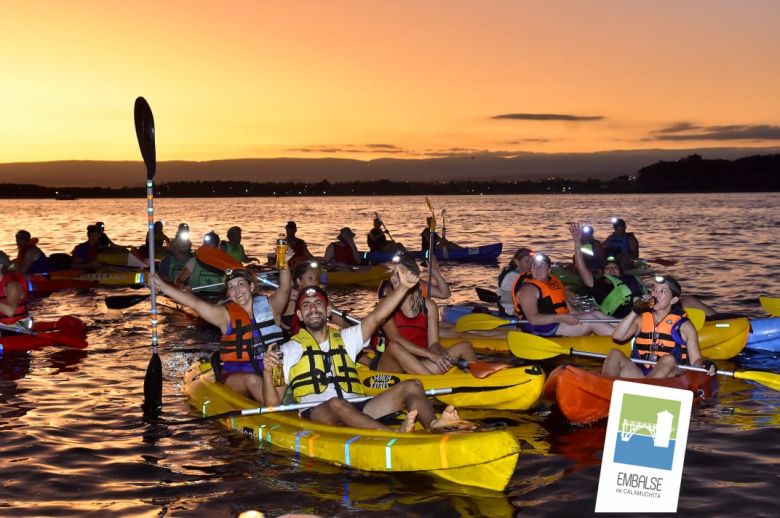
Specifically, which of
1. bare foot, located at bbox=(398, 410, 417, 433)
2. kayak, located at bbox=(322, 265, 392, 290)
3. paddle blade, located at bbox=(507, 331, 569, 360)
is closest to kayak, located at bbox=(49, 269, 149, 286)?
kayak, located at bbox=(322, 265, 392, 290)

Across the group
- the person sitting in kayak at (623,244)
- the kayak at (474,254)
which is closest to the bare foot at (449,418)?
the person sitting in kayak at (623,244)

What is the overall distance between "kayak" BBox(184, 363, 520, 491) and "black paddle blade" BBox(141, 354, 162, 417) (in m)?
1.91

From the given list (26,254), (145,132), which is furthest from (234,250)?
(145,132)

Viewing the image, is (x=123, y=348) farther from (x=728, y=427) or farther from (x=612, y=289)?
(x=728, y=427)

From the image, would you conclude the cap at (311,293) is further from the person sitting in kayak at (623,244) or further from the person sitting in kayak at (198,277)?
the person sitting in kayak at (623,244)

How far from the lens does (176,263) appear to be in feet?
48.2

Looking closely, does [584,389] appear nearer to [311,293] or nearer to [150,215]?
[311,293]

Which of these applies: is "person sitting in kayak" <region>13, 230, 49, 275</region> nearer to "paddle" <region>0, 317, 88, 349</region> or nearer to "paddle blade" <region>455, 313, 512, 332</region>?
"paddle" <region>0, 317, 88, 349</region>

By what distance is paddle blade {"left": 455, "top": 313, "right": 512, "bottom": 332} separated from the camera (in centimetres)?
1133

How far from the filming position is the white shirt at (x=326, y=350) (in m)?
6.46

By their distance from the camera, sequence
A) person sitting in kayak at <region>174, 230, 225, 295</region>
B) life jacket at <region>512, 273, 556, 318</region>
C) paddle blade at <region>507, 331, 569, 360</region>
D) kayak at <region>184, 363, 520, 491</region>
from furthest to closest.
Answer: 1. person sitting in kayak at <region>174, 230, 225, 295</region>
2. life jacket at <region>512, 273, 556, 318</region>
3. paddle blade at <region>507, 331, 569, 360</region>
4. kayak at <region>184, 363, 520, 491</region>

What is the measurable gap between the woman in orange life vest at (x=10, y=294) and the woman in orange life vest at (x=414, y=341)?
5.66m

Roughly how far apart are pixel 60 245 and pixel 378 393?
1239 inches

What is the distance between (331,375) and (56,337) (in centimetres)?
674
